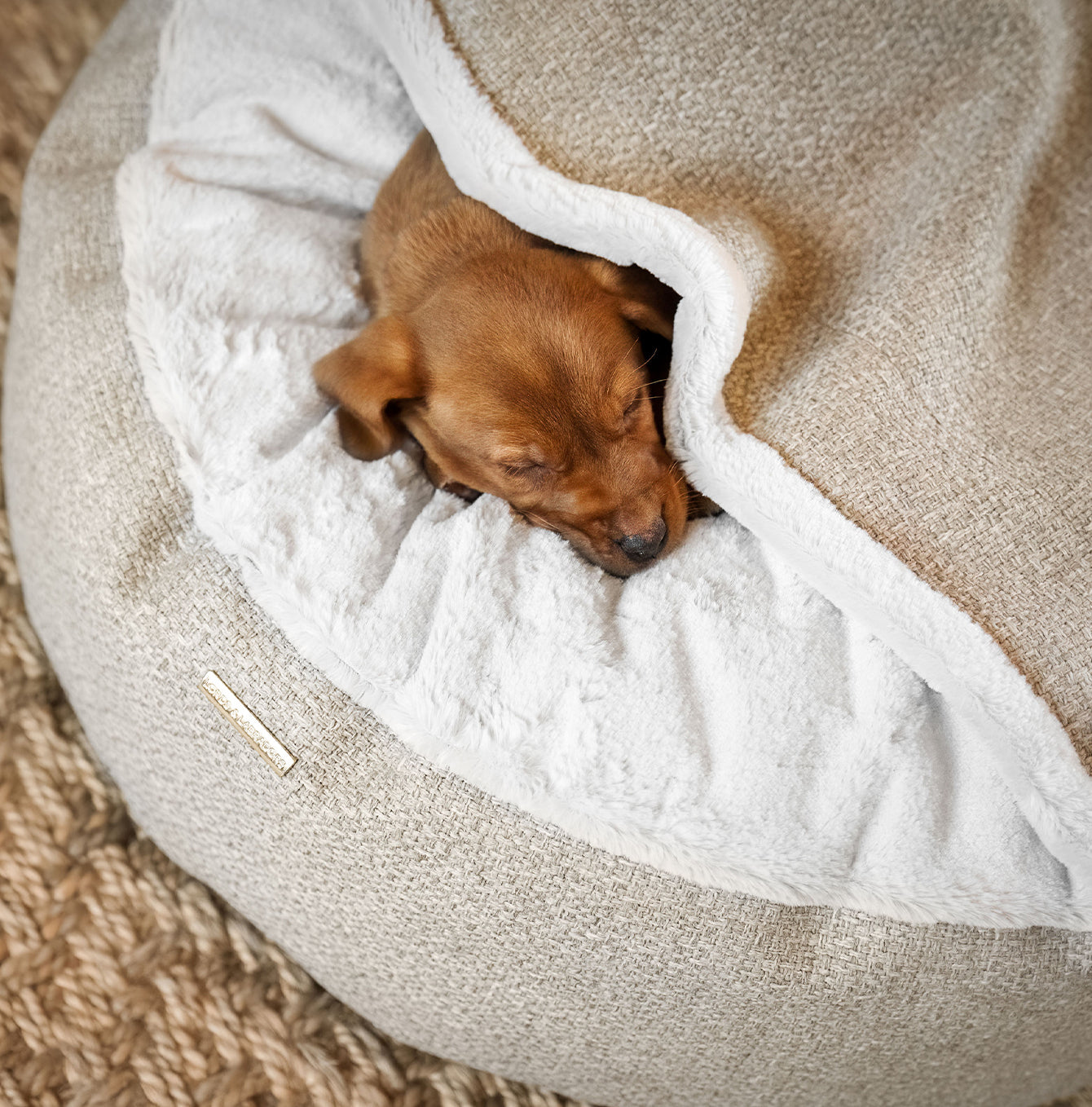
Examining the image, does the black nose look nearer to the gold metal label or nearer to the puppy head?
the puppy head

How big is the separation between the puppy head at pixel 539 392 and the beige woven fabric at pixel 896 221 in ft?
0.64

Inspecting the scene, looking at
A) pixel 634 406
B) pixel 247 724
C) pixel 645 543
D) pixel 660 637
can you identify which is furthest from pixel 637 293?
pixel 247 724

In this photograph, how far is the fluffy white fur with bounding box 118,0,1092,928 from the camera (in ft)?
4.81

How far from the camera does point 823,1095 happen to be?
160 centimetres

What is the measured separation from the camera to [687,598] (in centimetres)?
160

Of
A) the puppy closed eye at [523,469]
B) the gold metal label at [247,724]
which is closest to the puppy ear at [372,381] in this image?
the puppy closed eye at [523,469]

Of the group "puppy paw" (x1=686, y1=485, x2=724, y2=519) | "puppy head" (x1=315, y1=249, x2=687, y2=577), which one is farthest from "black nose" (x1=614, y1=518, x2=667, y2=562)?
"puppy paw" (x1=686, y1=485, x2=724, y2=519)

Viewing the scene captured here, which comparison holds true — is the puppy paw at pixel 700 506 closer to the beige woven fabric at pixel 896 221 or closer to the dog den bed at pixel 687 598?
the dog den bed at pixel 687 598

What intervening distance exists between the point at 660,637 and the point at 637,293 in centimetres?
62

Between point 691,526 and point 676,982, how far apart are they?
741mm

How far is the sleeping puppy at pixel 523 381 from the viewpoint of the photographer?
5.26ft

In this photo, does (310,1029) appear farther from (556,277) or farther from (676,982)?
(556,277)

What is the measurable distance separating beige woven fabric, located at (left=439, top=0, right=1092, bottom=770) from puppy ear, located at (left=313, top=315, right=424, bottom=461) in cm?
41

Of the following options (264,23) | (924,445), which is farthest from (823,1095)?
(264,23)
